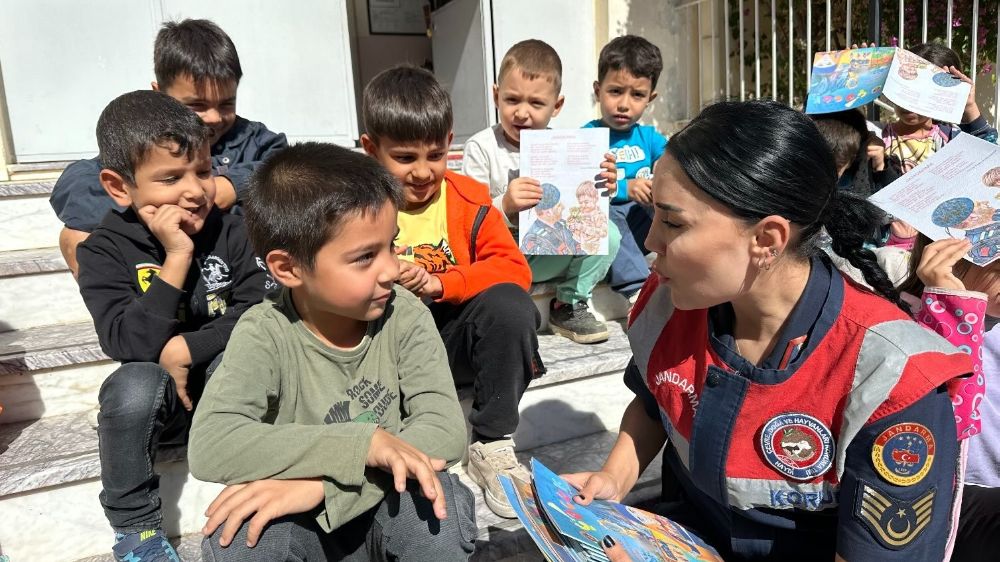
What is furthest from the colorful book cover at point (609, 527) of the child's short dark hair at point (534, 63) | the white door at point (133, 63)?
the white door at point (133, 63)

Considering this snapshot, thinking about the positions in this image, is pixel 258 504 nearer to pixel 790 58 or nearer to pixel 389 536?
pixel 389 536

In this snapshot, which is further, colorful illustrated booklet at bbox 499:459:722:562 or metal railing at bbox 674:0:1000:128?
metal railing at bbox 674:0:1000:128

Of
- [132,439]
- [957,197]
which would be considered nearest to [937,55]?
[957,197]

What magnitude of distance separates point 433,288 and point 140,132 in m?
0.91

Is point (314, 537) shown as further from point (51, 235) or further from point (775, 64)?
point (775, 64)

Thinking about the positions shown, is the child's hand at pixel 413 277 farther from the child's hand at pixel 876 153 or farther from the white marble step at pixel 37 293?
the child's hand at pixel 876 153

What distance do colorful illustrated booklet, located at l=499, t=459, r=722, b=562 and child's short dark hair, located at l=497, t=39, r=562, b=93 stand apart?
2.05 metres

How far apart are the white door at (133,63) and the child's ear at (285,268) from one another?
2.92m

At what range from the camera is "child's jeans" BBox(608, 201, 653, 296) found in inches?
121

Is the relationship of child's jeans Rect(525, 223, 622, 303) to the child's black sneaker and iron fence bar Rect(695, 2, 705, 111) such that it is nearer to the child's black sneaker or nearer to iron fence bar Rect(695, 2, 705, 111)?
the child's black sneaker

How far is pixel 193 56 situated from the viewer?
2.33m

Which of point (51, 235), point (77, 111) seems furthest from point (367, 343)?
point (77, 111)

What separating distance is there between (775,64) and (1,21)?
17.1 feet

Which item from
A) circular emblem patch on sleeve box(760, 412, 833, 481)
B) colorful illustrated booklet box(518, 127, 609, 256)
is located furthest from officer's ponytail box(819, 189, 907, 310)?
colorful illustrated booklet box(518, 127, 609, 256)
